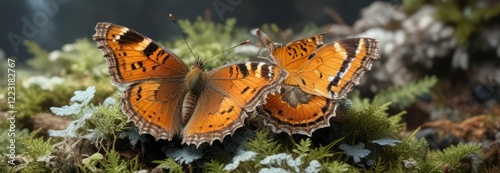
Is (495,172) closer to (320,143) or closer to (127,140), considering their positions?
(320,143)

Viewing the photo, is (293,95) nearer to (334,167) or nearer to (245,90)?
(245,90)

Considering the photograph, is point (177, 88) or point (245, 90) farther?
point (177, 88)

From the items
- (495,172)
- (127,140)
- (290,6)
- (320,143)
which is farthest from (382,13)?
(127,140)

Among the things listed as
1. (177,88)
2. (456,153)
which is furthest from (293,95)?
(456,153)

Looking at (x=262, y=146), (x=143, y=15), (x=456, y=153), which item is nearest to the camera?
(x=262, y=146)

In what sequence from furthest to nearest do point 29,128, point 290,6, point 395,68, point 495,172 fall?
point 290,6 → point 395,68 → point 29,128 → point 495,172

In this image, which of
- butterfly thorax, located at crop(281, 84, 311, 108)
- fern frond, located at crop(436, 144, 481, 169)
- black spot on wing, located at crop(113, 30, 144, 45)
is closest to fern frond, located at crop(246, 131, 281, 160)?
butterfly thorax, located at crop(281, 84, 311, 108)

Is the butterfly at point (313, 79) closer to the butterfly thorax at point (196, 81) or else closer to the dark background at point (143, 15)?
the butterfly thorax at point (196, 81)
